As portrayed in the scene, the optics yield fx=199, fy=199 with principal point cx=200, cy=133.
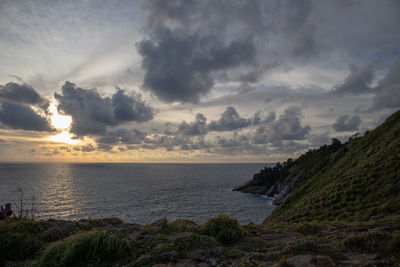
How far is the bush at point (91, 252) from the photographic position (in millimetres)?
6320

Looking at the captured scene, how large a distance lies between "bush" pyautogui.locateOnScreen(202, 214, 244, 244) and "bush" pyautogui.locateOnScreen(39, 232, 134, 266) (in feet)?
12.3

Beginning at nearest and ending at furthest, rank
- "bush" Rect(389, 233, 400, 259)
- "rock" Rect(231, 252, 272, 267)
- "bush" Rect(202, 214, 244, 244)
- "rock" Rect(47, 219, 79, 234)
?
"bush" Rect(389, 233, 400, 259) < "rock" Rect(231, 252, 272, 267) < "bush" Rect(202, 214, 244, 244) < "rock" Rect(47, 219, 79, 234)

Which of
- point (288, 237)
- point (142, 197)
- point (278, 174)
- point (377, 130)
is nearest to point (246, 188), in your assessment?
point (278, 174)

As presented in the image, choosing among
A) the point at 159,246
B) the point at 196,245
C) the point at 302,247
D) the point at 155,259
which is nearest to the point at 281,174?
the point at 302,247

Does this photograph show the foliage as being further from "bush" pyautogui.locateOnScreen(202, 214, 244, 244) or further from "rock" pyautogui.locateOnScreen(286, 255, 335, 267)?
"rock" pyautogui.locateOnScreen(286, 255, 335, 267)

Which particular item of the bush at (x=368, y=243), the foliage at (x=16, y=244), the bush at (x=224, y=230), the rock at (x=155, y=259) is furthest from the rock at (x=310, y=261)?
the foliage at (x=16, y=244)

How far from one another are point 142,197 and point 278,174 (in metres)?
61.6

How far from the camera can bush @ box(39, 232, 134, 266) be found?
20.7ft

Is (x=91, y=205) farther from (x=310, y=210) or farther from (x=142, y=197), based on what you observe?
(x=310, y=210)

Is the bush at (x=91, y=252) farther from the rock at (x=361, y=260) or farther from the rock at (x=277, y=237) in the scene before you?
the rock at (x=361, y=260)

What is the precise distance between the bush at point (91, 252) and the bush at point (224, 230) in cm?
376

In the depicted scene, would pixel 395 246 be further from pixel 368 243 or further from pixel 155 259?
pixel 155 259

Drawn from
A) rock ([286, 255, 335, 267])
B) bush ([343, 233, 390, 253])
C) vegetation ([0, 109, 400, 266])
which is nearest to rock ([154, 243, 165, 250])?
vegetation ([0, 109, 400, 266])

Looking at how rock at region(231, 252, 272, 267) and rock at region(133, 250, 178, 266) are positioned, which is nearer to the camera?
rock at region(231, 252, 272, 267)
